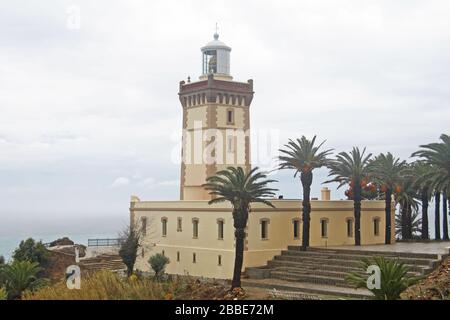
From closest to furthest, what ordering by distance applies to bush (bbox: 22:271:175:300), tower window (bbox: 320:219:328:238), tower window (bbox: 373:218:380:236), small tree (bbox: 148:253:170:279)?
bush (bbox: 22:271:175:300) → small tree (bbox: 148:253:170:279) → tower window (bbox: 320:219:328:238) → tower window (bbox: 373:218:380:236)

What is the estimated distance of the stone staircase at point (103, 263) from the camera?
47.9 meters

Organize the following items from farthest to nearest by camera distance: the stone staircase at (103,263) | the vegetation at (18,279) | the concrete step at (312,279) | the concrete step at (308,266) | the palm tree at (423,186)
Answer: the stone staircase at (103,263)
the palm tree at (423,186)
the concrete step at (308,266)
the concrete step at (312,279)
the vegetation at (18,279)

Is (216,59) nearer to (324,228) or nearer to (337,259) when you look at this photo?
(324,228)

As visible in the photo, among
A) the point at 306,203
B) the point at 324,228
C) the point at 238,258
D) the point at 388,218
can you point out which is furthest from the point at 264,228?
the point at 388,218

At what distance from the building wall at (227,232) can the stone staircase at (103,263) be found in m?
4.11

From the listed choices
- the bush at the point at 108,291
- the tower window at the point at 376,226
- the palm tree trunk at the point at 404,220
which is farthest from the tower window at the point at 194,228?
the bush at the point at 108,291

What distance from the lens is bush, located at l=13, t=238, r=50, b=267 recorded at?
152 feet

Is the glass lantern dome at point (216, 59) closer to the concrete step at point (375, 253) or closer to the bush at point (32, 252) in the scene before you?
the concrete step at point (375, 253)

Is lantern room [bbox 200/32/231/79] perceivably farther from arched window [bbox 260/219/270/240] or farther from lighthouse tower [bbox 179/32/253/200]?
arched window [bbox 260/219/270/240]

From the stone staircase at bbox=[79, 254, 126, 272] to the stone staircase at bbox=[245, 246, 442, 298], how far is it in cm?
1443

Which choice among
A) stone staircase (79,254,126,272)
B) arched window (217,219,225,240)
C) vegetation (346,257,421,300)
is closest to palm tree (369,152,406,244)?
arched window (217,219,225,240)

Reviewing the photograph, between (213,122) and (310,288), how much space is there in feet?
53.8
